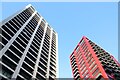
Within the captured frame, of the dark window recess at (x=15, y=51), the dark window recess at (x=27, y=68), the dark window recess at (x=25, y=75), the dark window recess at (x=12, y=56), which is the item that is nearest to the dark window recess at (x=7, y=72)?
the dark window recess at (x=25, y=75)

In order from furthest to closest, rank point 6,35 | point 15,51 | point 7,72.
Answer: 1. point 6,35
2. point 15,51
3. point 7,72

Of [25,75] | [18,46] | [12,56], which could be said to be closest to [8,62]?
[12,56]

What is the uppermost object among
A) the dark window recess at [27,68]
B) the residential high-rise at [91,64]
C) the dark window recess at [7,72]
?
the residential high-rise at [91,64]

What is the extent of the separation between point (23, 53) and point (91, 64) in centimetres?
5101

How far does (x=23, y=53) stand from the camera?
53656mm

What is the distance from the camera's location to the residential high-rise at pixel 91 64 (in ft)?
293

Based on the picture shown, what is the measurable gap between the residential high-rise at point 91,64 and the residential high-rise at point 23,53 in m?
22.2

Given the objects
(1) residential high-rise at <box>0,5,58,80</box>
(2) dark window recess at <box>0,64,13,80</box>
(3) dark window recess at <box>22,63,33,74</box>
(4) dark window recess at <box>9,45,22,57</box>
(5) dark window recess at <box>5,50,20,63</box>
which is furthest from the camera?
(4) dark window recess at <box>9,45,22,57</box>

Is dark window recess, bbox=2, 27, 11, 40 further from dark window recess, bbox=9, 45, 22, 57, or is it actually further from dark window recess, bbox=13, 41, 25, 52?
dark window recess, bbox=9, 45, 22, 57

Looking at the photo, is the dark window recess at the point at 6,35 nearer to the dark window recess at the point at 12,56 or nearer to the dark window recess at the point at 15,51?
the dark window recess at the point at 15,51

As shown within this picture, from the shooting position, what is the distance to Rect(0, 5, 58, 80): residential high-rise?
45.8 metres

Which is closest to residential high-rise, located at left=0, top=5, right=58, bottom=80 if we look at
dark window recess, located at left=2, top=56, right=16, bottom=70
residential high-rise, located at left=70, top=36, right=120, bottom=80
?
dark window recess, located at left=2, top=56, right=16, bottom=70

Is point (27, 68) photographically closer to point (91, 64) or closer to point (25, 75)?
point (25, 75)

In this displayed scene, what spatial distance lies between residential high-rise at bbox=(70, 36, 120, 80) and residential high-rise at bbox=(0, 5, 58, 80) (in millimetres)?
22192
